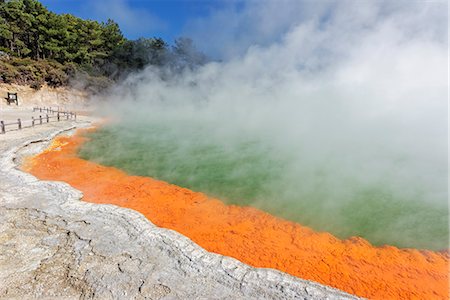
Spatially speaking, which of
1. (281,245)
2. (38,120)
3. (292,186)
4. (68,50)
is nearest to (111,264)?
(281,245)

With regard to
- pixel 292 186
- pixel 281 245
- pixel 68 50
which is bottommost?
pixel 281 245

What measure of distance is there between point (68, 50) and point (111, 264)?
101 ft

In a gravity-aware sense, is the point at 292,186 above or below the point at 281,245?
above

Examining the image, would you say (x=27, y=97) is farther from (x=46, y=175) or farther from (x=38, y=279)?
(x=38, y=279)

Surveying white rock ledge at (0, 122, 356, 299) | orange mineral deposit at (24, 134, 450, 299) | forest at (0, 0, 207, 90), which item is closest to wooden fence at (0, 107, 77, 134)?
orange mineral deposit at (24, 134, 450, 299)

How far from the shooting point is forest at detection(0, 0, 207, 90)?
23.7 meters

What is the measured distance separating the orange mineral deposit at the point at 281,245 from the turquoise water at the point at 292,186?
0.42 metres

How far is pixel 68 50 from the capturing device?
27891 millimetres

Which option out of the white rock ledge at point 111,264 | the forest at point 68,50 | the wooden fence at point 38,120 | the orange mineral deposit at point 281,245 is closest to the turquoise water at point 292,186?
the orange mineral deposit at point 281,245

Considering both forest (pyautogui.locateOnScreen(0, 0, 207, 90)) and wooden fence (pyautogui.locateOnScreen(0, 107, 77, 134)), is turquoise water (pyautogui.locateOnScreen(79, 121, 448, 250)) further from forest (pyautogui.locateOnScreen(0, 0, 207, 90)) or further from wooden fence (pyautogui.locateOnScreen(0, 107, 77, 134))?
forest (pyautogui.locateOnScreen(0, 0, 207, 90))

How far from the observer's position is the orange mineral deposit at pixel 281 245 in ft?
11.2

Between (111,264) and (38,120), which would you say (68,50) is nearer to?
(38,120)

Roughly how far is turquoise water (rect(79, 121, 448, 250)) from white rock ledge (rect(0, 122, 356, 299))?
2477 mm

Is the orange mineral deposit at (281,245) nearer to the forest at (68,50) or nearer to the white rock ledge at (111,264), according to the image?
the white rock ledge at (111,264)
